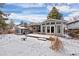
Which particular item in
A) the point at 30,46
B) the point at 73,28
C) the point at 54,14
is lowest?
the point at 30,46

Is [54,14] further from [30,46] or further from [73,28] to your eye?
[30,46]

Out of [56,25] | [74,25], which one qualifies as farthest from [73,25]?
[56,25]

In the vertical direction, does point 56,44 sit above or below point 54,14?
below

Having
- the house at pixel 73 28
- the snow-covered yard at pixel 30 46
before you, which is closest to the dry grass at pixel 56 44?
the snow-covered yard at pixel 30 46

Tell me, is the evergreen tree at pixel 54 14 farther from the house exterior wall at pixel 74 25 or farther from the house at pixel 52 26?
the house exterior wall at pixel 74 25

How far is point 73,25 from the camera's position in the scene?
2.78 meters

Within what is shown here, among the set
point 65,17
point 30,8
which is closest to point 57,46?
point 65,17

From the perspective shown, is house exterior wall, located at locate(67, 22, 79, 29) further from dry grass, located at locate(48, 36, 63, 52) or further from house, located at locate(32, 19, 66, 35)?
dry grass, located at locate(48, 36, 63, 52)

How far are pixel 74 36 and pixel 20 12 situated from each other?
27.3 inches

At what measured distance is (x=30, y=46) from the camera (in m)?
2.80

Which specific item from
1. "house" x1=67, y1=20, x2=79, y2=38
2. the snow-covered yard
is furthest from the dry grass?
"house" x1=67, y1=20, x2=79, y2=38

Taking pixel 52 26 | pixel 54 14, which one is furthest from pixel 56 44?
pixel 54 14

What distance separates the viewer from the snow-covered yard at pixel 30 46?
276 cm

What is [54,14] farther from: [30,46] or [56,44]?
[30,46]
